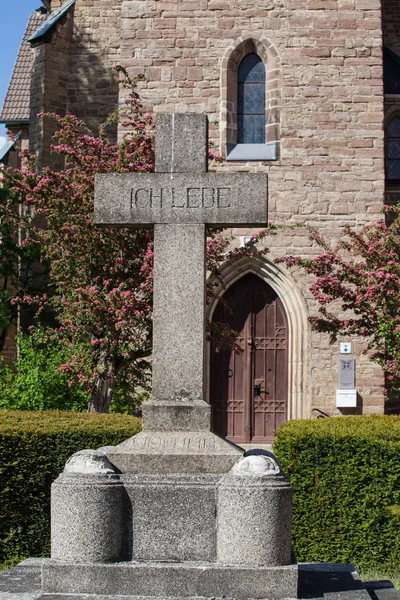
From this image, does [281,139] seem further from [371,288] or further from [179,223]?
[179,223]

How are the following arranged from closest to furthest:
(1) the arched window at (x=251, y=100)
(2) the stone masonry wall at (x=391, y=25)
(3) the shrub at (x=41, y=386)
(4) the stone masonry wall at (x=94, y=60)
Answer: (3) the shrub at (x=41, y=386), (1) the arched window at (x=251, y=100), (4) the stone masonry wall at (x=94, y=60), (2) the stone masonry wall at (x=391, y=25)

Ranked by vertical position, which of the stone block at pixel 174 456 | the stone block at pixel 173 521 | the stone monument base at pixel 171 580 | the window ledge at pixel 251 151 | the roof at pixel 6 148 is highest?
the roof at pixel 6 148

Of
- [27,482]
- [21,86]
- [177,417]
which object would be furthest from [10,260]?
[177,417]

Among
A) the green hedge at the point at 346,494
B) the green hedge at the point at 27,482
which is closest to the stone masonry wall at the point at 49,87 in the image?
the green hedge at the point at 27,482

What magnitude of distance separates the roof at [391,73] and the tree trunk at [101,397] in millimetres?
8963

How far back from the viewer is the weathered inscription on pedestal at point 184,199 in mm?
6379

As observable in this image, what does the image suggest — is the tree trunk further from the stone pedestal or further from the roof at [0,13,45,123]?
the roof at [0,13,45,123]

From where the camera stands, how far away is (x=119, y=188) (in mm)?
6457

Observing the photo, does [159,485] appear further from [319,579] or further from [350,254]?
[350,254]

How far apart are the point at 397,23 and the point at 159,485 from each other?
1517 cm

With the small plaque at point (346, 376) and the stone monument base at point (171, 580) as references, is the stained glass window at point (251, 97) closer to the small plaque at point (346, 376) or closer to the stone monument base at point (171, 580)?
the small plaque at point (346, 376)

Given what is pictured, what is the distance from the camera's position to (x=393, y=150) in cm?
1814

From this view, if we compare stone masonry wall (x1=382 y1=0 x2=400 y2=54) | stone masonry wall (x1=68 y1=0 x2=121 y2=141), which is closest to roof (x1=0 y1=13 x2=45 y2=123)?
stone masonry wall (x1=68 y1=0 x2=121 y2=141)

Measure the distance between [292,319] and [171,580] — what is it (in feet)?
33.7
